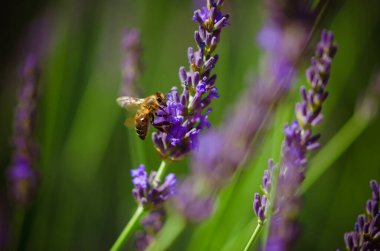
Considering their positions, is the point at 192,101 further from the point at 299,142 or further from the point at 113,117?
the point at 113,117

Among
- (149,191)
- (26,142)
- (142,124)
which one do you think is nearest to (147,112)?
(142,124)

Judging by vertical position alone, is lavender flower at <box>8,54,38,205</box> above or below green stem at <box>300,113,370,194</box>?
above

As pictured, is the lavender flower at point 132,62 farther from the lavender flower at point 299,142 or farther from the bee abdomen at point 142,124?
the lavender flower at point 299,142

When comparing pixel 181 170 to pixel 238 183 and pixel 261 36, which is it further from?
pixel 238 183

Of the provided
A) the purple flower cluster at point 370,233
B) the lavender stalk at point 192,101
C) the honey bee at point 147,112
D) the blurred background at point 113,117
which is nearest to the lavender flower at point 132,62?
the blurred background at point 113,117

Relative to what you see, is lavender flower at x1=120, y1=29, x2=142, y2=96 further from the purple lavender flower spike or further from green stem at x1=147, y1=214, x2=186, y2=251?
the purple lavender flower spike

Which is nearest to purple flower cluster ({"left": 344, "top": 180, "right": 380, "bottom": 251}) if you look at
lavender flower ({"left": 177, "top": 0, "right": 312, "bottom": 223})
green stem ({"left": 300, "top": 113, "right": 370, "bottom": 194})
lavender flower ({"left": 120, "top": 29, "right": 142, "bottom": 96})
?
lavender flower ({"left": 177, "top": 0, "right": 312, "bottom": 223})
